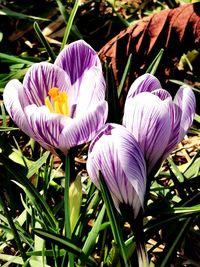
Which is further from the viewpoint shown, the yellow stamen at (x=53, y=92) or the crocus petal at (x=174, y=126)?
the yellow stamen at (x=53, y=92)

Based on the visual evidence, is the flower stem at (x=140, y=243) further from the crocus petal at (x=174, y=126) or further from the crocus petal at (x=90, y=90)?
the crocus petal at (x=90, y=90)

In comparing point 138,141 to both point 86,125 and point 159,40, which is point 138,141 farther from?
point 159,40

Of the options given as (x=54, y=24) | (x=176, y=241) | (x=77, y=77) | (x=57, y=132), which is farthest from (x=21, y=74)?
(x=176, y=241)

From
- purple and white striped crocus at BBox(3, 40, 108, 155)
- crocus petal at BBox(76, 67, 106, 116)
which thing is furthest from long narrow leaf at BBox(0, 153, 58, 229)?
crocus petal at BBox(76, 67, 106, 116)

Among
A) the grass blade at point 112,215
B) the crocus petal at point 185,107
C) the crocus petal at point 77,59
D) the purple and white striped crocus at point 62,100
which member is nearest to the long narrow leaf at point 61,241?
the grass blade at point 112,215

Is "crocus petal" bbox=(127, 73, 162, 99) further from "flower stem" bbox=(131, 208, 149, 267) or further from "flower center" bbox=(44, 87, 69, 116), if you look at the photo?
"flower stem" bbox=(131, 208, 149, 267)

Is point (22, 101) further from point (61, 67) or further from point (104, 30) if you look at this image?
point (104, 30)
